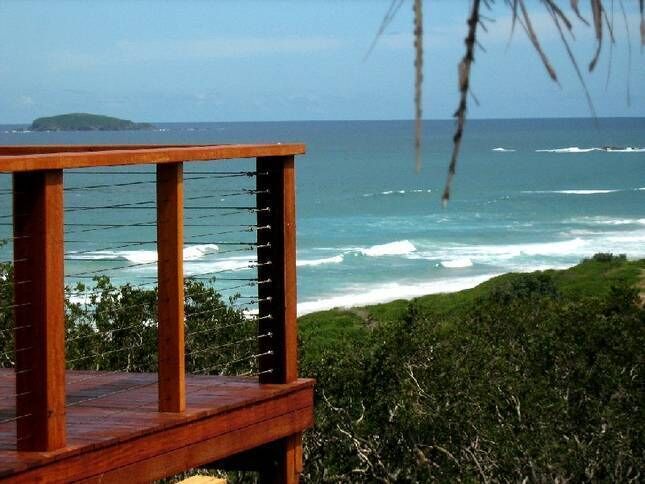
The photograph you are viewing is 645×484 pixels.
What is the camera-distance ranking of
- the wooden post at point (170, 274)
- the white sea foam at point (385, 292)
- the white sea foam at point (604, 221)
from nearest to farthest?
the wooden post at point (170, 274)
the white sea foam at point (385, 292)
the white sea foam at point (604, 221)

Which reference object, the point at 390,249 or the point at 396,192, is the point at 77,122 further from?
the point at 390,249

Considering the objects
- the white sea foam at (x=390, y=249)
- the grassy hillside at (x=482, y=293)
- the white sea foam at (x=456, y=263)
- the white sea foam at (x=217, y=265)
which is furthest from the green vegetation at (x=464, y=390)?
the white sea foam at (x=390, y=249)

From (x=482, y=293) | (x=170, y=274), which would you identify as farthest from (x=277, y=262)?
(x=482, y=293)

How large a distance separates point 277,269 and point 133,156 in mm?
875

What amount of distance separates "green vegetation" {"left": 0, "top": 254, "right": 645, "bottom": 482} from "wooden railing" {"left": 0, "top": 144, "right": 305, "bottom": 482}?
7.31 feet

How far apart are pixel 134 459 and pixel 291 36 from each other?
215cm

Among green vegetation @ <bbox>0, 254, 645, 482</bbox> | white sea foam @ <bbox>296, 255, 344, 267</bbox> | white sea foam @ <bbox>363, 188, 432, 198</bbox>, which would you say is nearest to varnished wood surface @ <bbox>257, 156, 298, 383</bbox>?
green vegetation @ <bbox>0, 254, 645, 482</bbox>

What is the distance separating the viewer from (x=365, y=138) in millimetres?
111062

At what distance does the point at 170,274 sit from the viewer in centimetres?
333

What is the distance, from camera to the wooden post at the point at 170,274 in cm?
331

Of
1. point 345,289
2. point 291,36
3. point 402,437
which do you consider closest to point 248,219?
point 345,289

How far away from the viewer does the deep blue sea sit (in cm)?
3275

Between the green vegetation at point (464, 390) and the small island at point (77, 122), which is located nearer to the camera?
the green vegetation at point (464, 390)

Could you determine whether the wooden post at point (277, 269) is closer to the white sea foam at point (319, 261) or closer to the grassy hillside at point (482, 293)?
the grassy hillside at point (482, 293)
